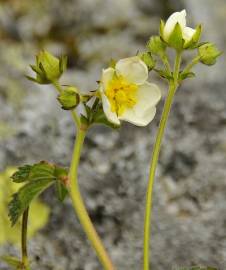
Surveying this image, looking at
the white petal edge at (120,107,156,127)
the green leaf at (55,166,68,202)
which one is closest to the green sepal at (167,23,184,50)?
the white petal edge at (120,107,156,127)

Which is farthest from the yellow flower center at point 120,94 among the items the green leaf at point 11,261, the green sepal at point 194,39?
the green leaf at point 11,261

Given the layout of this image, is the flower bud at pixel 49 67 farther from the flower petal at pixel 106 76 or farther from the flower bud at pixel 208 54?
the flower bud at pixel 208 54

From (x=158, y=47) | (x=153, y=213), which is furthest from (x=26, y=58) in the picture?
(x=158, y=47)

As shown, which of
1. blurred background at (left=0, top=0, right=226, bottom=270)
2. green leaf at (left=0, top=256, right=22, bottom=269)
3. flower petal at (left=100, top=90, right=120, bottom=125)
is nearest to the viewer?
flower petal at (left=100, top=90, right=120, bottom=125)

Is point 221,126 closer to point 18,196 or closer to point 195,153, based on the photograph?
point 195,153

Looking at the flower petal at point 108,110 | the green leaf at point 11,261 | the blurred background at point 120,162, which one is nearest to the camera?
the flower petal at point 108,110

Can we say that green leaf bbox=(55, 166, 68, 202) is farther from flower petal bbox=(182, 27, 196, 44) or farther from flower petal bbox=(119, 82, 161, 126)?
flower petal bbox=(182, 27, 196, 44)

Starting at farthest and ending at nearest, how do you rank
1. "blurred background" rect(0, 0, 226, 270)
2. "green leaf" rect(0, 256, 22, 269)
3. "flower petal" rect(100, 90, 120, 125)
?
"blurred background" rect(0, 0, 226, 270)
"green leaf" rect(0, 256, 22, 269)
"flower petal" rect(100, 90, 120, 125)
